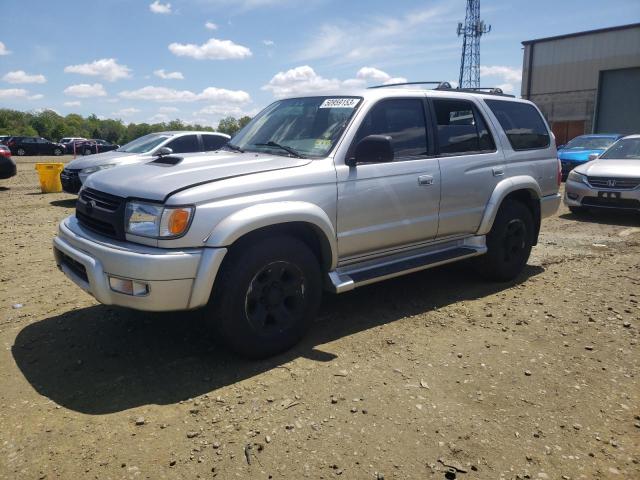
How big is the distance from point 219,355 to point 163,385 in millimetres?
493

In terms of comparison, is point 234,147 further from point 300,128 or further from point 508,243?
point 508,243

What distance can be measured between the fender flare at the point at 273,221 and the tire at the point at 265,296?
16 cm

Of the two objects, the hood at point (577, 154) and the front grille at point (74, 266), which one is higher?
the front grille at point (74, 266)

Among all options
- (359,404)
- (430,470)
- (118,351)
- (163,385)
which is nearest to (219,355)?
(163,385)

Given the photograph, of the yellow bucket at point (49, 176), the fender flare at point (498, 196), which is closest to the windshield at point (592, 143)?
the fender flare at point (498, 196)

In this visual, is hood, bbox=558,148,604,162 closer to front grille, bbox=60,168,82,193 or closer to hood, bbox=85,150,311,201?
front grille, bbox=60,168,82,193

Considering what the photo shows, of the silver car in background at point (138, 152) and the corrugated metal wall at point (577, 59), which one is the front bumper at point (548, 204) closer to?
the silver car in background at point (138, 152)

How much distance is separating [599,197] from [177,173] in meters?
8.05

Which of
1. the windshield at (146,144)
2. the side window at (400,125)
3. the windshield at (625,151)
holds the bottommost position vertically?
the windshield at (625,151)

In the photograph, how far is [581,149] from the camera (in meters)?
14.6

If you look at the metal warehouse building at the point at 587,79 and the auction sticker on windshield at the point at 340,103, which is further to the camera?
the metal warehouse building at the point at 587,79

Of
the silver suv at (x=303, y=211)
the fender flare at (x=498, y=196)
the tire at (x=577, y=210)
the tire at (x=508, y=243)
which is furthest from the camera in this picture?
the tire at (x=577, y=210)

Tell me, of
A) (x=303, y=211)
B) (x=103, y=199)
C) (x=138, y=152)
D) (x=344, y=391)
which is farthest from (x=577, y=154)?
(x=103, y=199)

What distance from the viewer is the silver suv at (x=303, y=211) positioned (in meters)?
3.05
